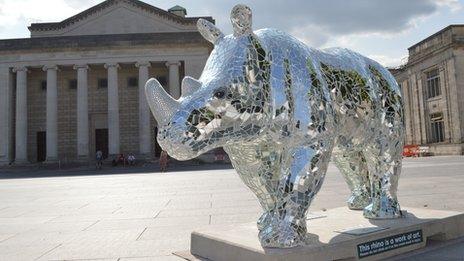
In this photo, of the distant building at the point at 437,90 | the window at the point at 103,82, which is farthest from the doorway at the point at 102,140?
the distant building at the point at 437,90

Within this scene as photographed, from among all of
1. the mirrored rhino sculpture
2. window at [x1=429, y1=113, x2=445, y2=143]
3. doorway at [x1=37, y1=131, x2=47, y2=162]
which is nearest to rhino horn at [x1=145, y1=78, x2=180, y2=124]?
the mirrored rhino sculpture

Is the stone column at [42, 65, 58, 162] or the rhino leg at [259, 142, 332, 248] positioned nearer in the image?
the rhino leg at [259, 142, 332, 248]

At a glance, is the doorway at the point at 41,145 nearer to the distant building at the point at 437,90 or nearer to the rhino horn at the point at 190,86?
the distant building at the point at 437,90

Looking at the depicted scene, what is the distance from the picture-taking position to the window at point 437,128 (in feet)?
152

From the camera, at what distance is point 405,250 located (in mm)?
5141

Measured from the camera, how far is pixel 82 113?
44.5 metres

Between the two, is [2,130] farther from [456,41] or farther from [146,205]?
[456,41]

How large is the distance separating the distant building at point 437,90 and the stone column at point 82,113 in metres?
35.1

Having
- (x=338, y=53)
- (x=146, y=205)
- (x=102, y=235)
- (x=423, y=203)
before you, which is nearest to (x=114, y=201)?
(x=146, y=205)

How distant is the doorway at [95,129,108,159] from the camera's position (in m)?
48.2

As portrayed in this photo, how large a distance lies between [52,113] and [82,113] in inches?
117

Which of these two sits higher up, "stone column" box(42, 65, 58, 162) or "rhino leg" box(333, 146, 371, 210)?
"stone column" box(42, 65, 58, 162)

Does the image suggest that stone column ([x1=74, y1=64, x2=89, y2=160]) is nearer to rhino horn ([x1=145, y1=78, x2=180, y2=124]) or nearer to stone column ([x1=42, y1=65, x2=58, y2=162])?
stone column ([x1=42, y1=65, x2=58, y2=162])

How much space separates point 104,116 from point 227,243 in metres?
45.5
